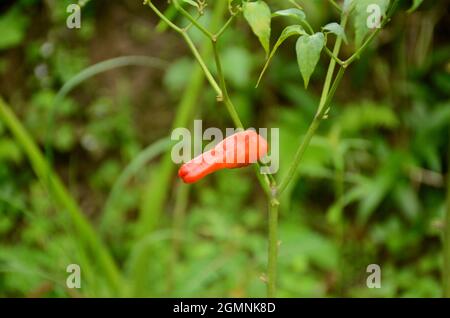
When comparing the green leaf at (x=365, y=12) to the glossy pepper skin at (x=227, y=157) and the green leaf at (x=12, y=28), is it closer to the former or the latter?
the glossy pepper skin at (x=227, y=157)

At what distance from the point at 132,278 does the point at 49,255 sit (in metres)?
0.49

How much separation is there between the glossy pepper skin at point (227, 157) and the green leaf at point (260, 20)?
11 cm

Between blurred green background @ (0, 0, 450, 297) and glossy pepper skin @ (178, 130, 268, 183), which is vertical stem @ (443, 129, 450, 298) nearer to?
glossy pepper skin @ (178, 130, 268, 183)

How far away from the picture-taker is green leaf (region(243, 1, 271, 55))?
67cm

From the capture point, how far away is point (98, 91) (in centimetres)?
227

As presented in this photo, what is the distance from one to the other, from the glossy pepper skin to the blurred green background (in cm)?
110

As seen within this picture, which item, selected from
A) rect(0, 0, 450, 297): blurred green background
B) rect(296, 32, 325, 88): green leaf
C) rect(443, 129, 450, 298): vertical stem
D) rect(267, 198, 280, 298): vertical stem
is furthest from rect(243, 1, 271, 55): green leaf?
rect(0, 0, 450, 297): blurred green background

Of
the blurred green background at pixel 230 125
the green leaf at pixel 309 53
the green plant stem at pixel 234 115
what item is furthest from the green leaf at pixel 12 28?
the green leaf at pixel 309 53

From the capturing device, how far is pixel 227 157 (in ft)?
2.38

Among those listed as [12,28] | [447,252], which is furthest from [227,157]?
[12,28]

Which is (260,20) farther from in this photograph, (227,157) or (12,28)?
(12,28)

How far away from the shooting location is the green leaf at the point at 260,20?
669mm
